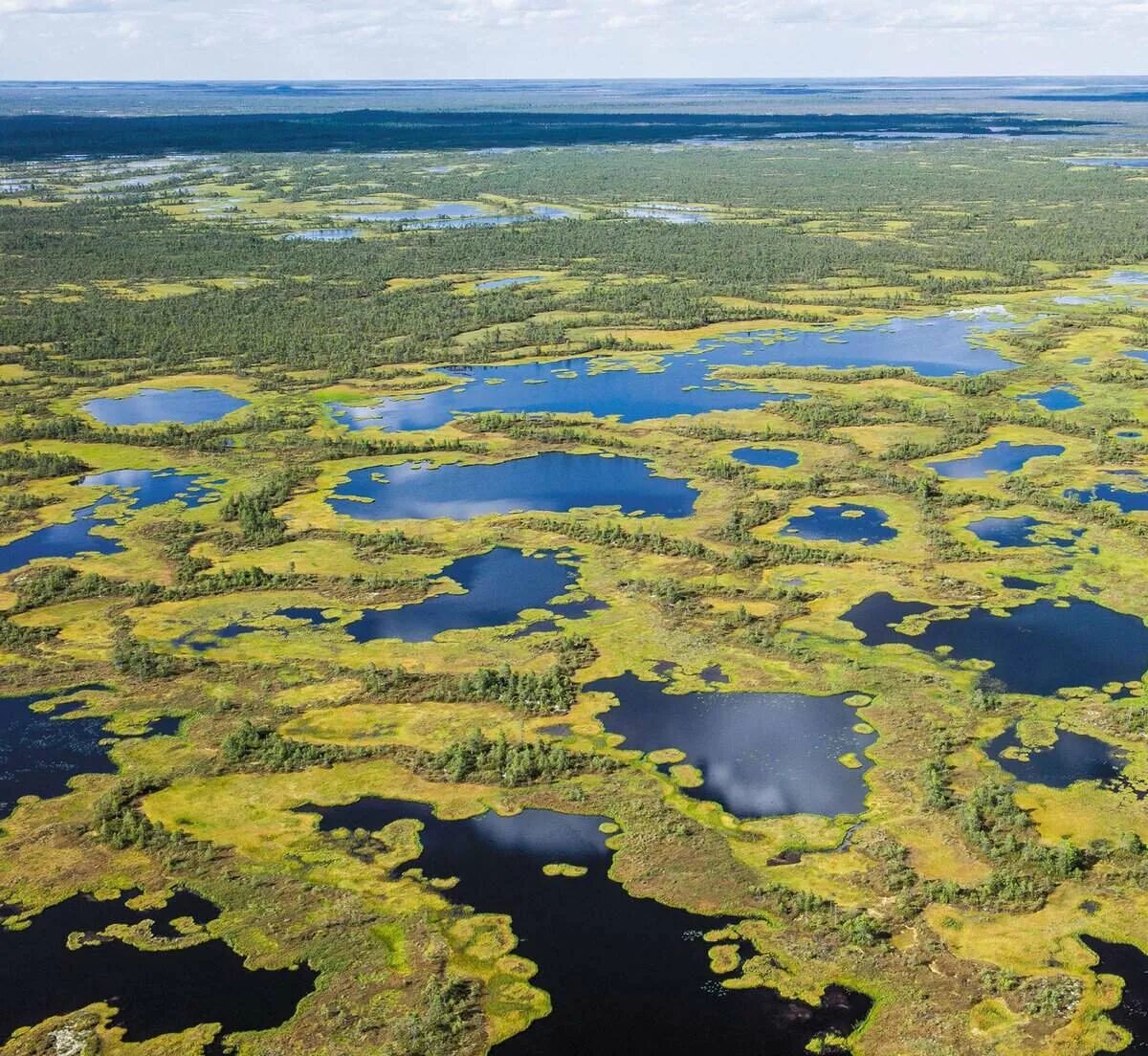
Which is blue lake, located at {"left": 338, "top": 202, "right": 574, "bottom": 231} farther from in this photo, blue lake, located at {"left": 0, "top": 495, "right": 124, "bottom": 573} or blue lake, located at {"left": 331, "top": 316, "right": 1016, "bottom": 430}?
blue lake, located at {"left": 0, "top": 495, "right": 124, "bottom": 573}

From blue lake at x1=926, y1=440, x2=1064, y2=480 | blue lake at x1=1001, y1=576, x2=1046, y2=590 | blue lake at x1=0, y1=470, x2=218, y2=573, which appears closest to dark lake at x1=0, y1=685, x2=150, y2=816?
blue lake at x1=0, y1=470, x2=218, y2=573

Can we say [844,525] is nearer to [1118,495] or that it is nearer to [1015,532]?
[1015,532]

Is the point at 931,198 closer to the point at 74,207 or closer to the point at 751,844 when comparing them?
the point at 74,207

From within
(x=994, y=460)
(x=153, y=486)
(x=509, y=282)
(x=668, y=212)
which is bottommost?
(x=994, y=460)

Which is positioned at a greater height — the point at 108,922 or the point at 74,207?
the point at 74,207

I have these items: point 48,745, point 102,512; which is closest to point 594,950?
point 48,745

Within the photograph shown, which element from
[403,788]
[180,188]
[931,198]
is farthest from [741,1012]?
[180,188]
